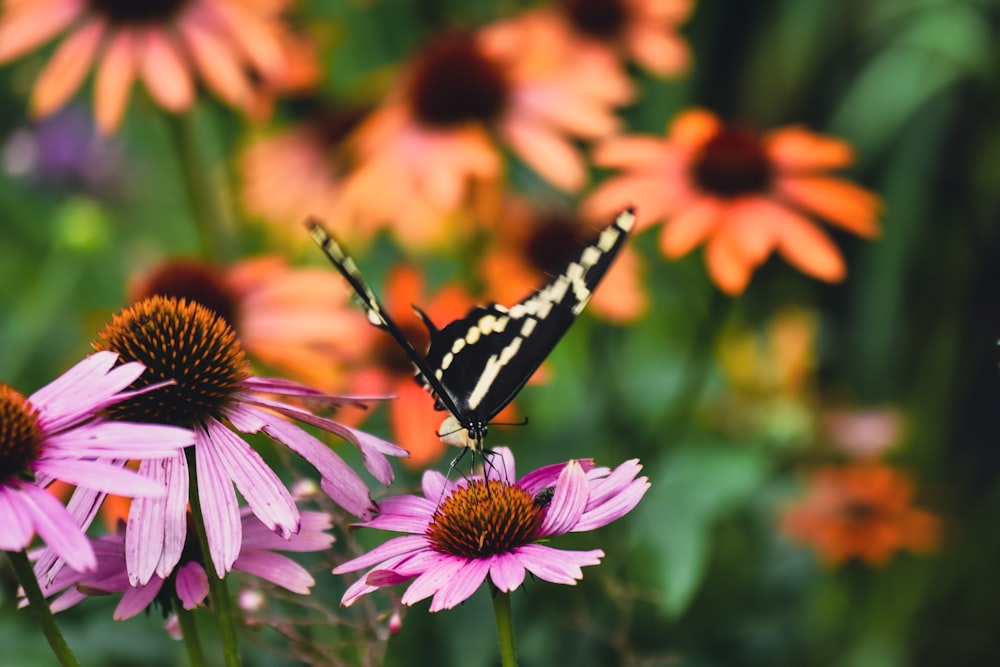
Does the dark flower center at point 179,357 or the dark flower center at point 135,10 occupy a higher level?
the dark flower center at point 135,10

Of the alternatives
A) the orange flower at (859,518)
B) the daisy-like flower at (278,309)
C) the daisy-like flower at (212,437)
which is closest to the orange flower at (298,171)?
the daisy-like flower at (278,309)

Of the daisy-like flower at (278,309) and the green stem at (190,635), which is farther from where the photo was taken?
the daisy-like flower at (278,309)

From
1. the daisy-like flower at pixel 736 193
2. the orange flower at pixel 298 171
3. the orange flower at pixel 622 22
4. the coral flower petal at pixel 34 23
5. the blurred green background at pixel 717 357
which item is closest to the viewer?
the daisy-like flower at pixel 736 193

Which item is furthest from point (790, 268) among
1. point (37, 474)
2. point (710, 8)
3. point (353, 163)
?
Answer: point (37, 474)

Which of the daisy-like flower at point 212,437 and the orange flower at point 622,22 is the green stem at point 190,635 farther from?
the orange flower at point 622,22

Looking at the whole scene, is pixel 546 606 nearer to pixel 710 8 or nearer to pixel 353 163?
pixel 353 163

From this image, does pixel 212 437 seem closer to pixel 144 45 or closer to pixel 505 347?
pixel 505 347

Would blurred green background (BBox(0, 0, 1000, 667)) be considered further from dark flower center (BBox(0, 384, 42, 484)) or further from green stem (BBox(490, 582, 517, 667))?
dark flower center (BBox(0, 384, 42, 484))

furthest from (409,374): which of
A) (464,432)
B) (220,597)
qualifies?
(220,597)
